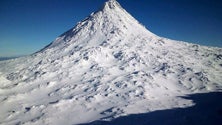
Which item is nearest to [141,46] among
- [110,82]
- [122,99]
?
[110,82]

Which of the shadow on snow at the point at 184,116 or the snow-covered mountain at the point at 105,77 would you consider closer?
the shadow on snow at the point at 184,116

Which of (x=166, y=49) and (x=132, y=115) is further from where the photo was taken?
(x=166, y=49)

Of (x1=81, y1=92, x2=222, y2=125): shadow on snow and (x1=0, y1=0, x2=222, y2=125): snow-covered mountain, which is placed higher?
(x1=0, y1=0, x2=222, y2=125): snow-covered mountain

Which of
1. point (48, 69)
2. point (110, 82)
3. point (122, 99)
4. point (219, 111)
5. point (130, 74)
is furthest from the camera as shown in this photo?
point (48, 69)

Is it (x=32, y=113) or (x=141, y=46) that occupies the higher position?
(x=141, y=46)

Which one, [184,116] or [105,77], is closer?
[184,116]

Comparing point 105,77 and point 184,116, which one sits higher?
point 105,77

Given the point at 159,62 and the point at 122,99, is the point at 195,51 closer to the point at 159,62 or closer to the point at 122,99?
the point at 159,62

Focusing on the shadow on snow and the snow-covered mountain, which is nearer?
the shadow on snow
